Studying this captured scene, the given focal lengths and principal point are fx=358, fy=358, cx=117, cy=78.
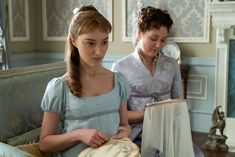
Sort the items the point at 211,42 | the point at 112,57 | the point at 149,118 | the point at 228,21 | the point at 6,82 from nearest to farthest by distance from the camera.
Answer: the point at 149,118
the point at 6,82
the point at 228,21
the point at 211,42
the point at 112,57

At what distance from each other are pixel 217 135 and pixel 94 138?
233 centimetres

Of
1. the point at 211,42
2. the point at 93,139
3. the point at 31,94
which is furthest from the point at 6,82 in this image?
the point at 211,42

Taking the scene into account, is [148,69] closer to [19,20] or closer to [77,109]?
[77,109]

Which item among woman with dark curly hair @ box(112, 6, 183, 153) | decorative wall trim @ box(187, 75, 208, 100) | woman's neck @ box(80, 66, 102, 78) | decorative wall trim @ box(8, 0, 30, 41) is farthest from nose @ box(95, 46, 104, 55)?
decorative wall trim @ box(8, 0, 30, 41)

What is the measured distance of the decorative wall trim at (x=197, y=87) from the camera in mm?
3809

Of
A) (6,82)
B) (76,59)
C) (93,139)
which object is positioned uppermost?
(76,59)

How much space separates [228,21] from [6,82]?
243 centimetres

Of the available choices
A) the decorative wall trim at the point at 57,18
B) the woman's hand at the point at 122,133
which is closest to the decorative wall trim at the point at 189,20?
the decorative wall trim at the point at 57,18

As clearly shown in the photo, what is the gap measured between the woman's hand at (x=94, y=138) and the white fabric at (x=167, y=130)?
0.26 metres

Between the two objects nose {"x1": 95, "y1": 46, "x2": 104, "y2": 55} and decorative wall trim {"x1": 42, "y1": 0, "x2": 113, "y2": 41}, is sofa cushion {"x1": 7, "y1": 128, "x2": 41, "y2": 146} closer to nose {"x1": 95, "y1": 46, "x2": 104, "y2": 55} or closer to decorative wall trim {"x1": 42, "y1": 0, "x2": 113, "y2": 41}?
nose {"x1": 95, "y1": 46, "x2": 104, "y2": 55}

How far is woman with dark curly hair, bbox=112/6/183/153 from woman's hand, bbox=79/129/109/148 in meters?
0.35

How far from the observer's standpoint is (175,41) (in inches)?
153

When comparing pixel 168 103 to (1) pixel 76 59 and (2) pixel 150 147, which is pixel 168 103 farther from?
(1) pixel 76 59

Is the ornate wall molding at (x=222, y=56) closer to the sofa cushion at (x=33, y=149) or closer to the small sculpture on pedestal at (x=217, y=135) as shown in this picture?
the small sculpture on pedestal at (x=217, y=135)
